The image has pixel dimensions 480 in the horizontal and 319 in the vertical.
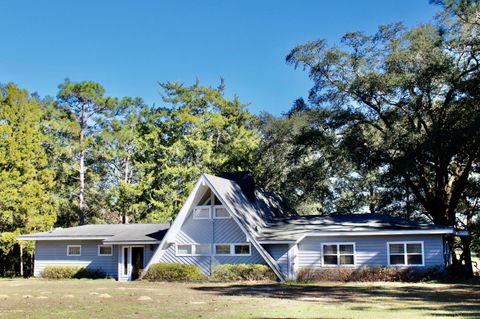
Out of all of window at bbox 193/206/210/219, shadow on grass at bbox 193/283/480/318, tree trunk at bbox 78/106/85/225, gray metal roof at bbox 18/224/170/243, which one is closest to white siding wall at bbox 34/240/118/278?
gray metal roof at bbox 18/224/170/243

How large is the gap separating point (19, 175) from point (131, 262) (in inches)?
451

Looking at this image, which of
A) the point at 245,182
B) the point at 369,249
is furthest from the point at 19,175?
the point at 369,249

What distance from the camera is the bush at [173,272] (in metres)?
27.2

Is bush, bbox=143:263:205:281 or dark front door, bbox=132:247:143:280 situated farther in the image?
dark front door, bbox=132:247:143:280

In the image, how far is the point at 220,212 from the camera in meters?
28.4

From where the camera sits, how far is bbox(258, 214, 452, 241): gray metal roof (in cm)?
2559

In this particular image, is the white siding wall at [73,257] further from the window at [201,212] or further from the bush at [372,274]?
the bush at [372,274]

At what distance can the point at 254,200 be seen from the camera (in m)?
31.1

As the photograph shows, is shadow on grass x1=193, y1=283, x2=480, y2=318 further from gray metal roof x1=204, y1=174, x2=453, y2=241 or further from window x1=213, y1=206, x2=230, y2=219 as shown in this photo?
window x1=213, y1=206, x2=230, y2=219

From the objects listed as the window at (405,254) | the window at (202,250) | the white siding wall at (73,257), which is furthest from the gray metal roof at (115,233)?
the window at (405,254)

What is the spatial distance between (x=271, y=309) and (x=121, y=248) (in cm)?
1777

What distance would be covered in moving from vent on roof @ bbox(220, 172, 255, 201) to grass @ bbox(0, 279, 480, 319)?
1021 cm

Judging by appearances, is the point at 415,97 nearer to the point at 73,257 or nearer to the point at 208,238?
the point at 208,238

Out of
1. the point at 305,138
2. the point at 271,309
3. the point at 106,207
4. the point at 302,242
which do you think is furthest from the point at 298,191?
the point at 271,309
